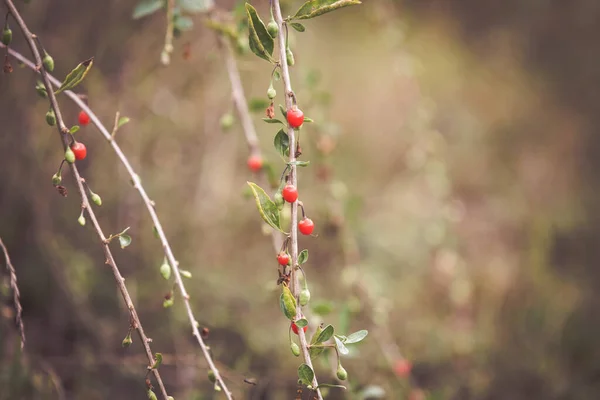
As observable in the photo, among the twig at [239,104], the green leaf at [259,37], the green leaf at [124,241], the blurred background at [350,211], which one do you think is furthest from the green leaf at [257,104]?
the green leaf at [124,241]

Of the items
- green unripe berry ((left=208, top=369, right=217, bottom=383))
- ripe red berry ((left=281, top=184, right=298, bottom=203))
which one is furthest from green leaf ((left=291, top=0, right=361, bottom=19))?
green unripe berry ((left=208, top=369, right=217, bottom=383))

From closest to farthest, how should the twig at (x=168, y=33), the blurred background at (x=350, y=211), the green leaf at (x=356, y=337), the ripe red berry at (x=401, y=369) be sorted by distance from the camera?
1. the green leaf at (x=356, y=337)
2. the twig at (x=168, y=33)
3. the ripe red berry at (x=401, y=369)
4. the blurred background at (x=350, y=211)

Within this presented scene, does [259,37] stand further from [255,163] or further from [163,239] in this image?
[255,163]

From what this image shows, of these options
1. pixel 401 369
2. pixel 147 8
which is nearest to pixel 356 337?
pixel 401 369

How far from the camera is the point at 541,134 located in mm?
3410

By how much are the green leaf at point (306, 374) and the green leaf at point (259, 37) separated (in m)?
0.57

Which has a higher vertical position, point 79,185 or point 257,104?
point 257,104

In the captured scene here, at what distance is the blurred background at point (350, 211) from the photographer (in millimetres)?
1845

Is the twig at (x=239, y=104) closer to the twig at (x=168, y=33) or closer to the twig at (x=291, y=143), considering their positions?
the twig at (x=168, y=33)

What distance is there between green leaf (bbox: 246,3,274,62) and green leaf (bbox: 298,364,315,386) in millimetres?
569

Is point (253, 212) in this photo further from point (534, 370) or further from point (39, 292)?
point (534, 370)

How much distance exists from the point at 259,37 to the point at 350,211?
953mm

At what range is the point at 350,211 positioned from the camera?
5.73ft

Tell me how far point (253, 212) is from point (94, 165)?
933 mm
